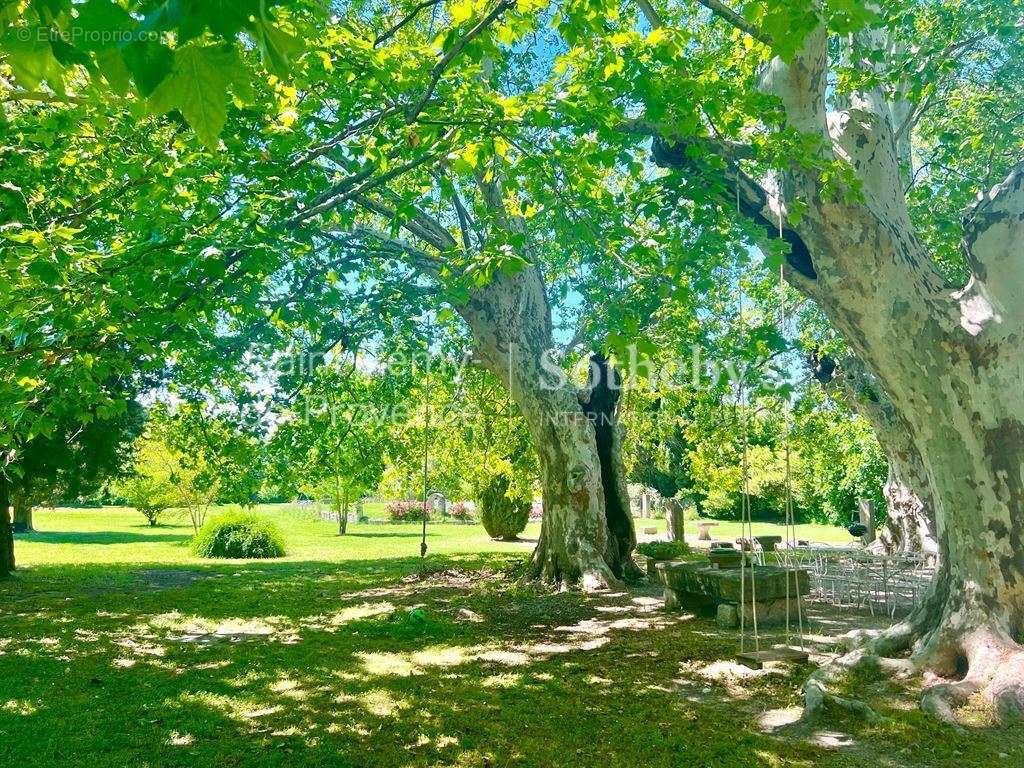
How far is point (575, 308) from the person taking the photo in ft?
53.4

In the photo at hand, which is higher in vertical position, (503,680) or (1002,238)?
(1002,238)

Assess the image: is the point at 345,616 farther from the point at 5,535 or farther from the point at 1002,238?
the point at 1002,238

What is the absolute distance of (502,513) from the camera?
25.0 metres

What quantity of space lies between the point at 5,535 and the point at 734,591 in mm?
14239

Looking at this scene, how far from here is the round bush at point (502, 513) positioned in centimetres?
2481

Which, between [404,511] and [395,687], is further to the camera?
[404,511]

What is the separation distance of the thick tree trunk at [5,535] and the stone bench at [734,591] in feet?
41.8

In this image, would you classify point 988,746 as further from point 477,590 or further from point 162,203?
point 477,590

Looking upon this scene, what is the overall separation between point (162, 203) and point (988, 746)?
7.43 meters

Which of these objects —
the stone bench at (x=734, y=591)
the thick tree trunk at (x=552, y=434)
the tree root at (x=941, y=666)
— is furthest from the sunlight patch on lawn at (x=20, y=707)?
the thick tree trunk at (x=552, y=434)

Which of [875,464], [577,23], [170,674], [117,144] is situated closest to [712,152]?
[577,23]

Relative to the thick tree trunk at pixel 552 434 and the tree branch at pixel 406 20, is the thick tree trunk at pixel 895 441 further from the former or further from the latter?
the tree branch at pixel 406 20

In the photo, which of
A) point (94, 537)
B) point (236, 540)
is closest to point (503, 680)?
point (236, 540)

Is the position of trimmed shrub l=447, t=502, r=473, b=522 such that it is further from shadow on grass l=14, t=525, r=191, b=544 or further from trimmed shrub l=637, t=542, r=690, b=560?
trimmed shrub l=637, t=542, r=690, b=560
